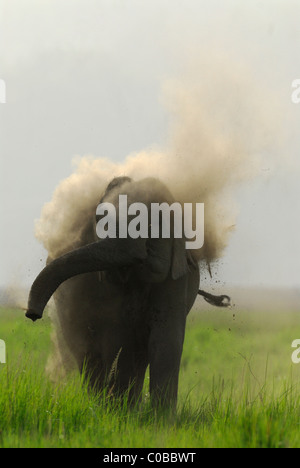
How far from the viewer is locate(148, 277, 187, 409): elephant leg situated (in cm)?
618

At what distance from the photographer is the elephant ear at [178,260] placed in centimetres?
628

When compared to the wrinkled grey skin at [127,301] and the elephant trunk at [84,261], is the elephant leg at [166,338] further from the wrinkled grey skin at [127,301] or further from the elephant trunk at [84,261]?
the elephant trunk at [84,261]

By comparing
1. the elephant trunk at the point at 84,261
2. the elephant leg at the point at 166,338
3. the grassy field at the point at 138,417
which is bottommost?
the grassy field at the point at 138,417

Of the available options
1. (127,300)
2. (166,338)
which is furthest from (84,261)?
(166,338)

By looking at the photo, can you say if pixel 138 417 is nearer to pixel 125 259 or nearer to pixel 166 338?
pixel 166 338

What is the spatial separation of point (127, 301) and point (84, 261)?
2.21 ft

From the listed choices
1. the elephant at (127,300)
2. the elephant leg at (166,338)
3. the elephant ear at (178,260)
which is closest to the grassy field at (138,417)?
the elephant leg at (166,338)

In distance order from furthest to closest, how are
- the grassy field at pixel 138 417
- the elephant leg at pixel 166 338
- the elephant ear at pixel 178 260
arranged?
the elephant ear at pixel 178 260, the elephant leg at pixel 166 338, the grassy field at pixel 138 417

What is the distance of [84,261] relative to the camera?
6.02 metres

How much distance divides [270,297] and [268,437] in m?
6.30

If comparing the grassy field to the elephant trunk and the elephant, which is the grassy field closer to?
the elephant

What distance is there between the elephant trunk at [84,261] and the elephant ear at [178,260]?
32cm

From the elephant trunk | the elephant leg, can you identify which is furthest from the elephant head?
the elephant leg
